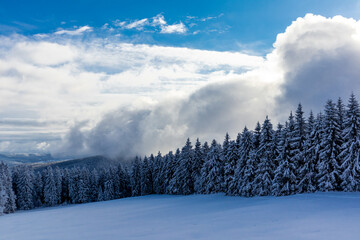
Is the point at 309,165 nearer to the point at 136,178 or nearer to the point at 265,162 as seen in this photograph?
the point at 265,162

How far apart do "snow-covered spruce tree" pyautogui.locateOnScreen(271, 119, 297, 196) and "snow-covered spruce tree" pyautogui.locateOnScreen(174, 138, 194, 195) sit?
28729 millimetres

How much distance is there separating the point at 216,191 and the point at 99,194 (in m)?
51.8

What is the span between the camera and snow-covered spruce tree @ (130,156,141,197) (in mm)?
86938

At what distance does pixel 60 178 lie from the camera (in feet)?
322

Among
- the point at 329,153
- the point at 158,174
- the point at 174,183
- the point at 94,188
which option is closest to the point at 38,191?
the point at 94,188

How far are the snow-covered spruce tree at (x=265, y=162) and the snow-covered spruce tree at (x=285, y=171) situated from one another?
1475 mm

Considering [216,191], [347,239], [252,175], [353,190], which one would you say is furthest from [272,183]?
[347,239]

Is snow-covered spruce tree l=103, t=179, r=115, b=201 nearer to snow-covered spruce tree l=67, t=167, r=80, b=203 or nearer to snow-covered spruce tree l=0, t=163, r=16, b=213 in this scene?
snow-covered spruce tree l=67, t=167, r=80, b=203

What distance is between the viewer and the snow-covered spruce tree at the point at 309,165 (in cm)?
3757

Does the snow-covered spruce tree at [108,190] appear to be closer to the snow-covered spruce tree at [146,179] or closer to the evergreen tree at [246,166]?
the snow-covered spruce tree at [146,179]

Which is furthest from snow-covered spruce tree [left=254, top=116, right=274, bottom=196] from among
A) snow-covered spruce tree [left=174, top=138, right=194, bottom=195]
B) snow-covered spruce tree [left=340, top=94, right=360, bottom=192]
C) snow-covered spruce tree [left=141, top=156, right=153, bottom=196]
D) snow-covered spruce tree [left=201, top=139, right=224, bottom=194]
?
snow-covered spruce tree [left=141, top=156, right=153, bottom=196]

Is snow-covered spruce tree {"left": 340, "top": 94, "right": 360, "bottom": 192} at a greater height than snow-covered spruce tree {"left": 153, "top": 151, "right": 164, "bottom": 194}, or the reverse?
snow-covered spruce tree {"left": 340, "top": 94, "right": 360, "bottom": 192}

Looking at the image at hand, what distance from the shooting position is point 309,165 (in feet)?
127

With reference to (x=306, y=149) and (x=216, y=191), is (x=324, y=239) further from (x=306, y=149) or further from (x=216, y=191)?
(x=216, y=191)
